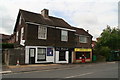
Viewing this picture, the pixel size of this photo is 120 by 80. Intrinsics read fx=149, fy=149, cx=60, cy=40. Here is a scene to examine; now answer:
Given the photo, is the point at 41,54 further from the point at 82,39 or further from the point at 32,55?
the point at 82,39

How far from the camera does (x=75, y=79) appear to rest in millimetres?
9445

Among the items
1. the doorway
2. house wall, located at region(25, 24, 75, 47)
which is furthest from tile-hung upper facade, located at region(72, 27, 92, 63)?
the doorway

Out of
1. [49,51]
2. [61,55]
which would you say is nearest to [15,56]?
[49,51]

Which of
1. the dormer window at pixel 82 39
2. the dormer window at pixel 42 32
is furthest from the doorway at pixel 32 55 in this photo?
the dormer window at pixel 82 39

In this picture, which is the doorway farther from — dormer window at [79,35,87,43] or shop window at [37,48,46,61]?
dormer window at [79,35,87,43]

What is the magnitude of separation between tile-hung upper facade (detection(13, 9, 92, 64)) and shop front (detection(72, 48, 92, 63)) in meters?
0.79

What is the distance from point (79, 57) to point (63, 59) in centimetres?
405

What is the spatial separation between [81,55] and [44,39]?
878 cm

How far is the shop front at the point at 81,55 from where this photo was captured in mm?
25594

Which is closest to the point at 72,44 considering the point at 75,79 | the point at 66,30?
the point at 66,30

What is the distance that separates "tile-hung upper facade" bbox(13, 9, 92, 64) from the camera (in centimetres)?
2019

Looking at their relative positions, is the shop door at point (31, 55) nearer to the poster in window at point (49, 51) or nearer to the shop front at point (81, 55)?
the poster in window at point (49, 51)

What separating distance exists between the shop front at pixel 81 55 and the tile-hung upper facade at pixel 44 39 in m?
0.79

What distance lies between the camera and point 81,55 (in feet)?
89.2
